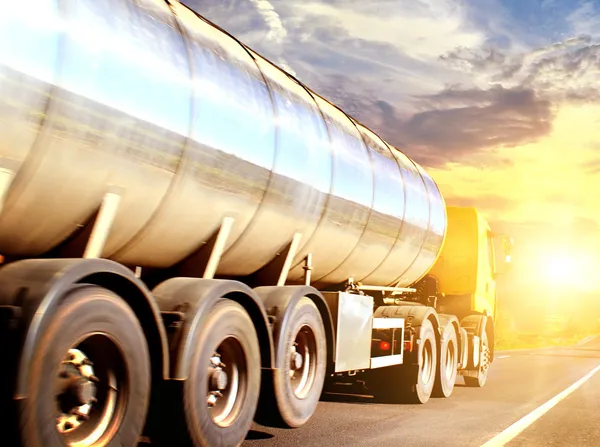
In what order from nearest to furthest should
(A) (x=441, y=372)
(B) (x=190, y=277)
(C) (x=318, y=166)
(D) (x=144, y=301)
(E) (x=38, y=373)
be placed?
(E) (x=38, y=373), (D) (x=144, y=301), (B) (x=190, y=277), (C) (x=318, y=166), (A) (x=441, y=372)

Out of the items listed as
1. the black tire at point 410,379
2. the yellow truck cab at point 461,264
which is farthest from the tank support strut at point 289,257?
the yellow truck cab at point 461,264

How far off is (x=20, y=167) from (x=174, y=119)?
132 centimetres

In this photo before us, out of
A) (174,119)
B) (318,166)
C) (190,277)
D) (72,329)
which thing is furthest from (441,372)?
(72,329)

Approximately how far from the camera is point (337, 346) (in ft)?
25.6

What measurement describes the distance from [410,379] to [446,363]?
1.74 metres

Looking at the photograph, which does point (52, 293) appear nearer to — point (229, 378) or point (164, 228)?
point (164, 228)

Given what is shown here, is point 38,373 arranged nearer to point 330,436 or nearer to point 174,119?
point 174,119

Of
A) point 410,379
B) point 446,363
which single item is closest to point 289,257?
point 410,379

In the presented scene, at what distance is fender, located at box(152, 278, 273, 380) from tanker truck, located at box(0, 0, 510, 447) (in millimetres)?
17

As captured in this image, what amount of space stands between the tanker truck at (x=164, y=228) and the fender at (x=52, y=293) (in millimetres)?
11

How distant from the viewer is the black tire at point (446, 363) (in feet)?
38.9

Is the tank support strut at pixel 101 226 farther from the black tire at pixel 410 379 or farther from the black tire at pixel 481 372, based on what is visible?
the black tire at pixel 481 372

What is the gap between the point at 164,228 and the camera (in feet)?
18.7

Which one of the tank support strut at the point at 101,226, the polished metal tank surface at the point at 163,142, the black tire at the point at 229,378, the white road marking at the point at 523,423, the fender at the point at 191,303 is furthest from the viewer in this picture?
the white road marking at the point at 523,423
